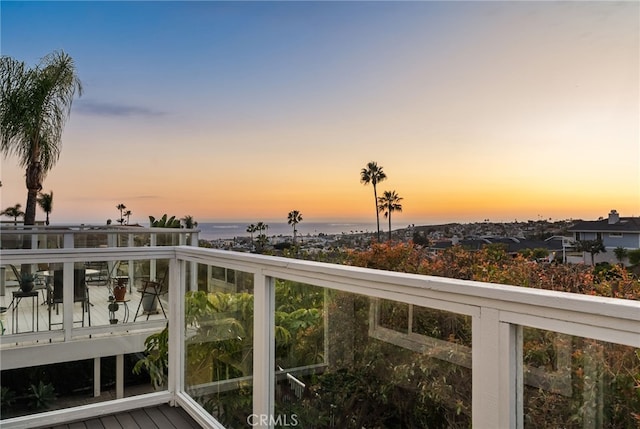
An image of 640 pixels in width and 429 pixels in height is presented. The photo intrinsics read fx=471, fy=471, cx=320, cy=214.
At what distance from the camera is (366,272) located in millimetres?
1608

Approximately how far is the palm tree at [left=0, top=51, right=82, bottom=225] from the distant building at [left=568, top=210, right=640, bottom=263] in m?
10.8

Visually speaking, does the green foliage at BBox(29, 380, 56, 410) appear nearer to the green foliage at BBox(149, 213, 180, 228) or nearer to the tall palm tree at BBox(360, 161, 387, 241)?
the green foliage at BBox(149, 213, 180, 228)

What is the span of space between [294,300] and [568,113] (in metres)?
9.75

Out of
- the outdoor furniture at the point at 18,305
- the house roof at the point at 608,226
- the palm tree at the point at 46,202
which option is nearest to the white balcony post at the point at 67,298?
the outdoor furniture at the point at 18,305

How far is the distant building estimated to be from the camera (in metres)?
5.96

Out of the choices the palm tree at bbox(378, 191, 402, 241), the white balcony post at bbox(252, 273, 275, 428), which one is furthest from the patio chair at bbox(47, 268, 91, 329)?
the palm tree at bbox(378, 191, 402, 241)

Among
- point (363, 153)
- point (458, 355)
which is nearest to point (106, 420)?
point (458, 355)

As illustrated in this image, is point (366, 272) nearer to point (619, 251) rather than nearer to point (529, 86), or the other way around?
point (619, 251)

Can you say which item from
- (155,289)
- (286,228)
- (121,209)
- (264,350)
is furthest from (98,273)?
(121,209)

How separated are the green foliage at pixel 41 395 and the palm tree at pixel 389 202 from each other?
11644mm

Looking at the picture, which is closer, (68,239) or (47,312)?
(47,312)

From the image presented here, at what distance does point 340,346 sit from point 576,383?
0.89 m

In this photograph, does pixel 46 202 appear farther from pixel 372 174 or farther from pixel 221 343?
pixel 221 343

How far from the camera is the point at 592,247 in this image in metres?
6.33
